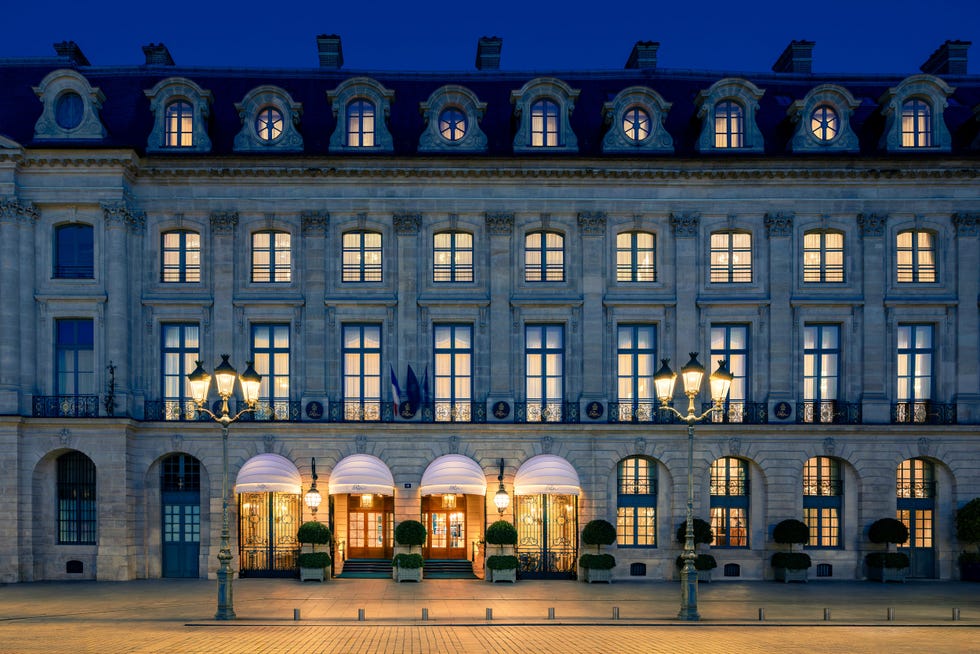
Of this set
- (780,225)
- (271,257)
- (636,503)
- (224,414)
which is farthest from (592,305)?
(224,414)

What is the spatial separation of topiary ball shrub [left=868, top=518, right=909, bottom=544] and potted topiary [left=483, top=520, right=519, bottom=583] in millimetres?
13435

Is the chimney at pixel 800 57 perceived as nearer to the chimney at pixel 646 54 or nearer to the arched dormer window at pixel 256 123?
the chimney at pixel 646 54

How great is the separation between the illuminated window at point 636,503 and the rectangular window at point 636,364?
7.83 ft

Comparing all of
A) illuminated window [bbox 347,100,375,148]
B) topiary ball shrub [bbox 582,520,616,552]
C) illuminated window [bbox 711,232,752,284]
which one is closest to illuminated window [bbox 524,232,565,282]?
illuminated window [bbox 711,232,752,284]

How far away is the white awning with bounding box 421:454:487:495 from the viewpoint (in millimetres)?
36188

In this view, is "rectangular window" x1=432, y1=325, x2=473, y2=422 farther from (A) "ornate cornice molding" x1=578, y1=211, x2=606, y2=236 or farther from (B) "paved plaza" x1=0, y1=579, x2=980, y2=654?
(B) "paved plaza" x1=0, y1=579, x2=980, y2=654

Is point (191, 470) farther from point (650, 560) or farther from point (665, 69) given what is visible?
point (665, 69)

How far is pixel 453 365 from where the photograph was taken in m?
38.6

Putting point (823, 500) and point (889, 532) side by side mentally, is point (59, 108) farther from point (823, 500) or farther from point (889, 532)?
point (889, 532)

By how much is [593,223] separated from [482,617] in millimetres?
17129

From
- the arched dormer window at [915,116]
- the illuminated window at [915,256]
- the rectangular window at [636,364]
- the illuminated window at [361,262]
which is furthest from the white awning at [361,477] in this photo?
the arched dormer window at [915,116]

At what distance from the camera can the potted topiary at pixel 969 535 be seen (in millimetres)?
36750

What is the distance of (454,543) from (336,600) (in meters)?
8.66

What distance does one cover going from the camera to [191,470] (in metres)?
38.1
